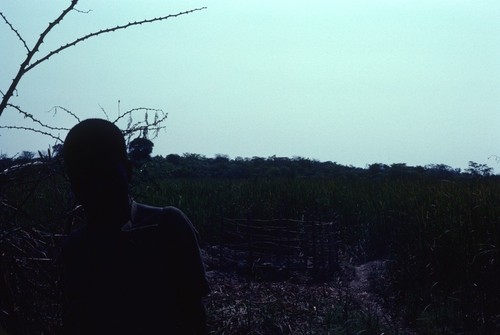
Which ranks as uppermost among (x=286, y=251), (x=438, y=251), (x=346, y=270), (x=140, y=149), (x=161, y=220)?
(x=140, y=149)

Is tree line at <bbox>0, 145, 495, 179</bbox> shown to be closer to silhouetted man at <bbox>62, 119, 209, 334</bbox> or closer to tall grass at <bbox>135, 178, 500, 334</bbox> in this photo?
tall grass at <bbox>135, 178, 500, 334</bbox>

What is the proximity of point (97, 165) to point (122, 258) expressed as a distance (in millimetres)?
268

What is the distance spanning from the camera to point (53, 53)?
2156 millimetres

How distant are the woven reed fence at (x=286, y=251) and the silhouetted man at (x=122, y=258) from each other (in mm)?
10307

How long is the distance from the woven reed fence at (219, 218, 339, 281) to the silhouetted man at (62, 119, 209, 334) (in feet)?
33.8

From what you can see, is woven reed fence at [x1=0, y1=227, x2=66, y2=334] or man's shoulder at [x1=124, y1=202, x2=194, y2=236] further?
woven reed fence at [x1=0, y1=227, x2=66, y2=334]

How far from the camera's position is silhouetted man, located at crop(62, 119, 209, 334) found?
166 centimetres

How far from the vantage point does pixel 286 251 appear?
46.1 ft

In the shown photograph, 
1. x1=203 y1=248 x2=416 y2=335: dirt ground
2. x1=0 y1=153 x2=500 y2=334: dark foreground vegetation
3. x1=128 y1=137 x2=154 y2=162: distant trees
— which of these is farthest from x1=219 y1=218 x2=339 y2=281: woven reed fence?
x1=128 y1=137 x2=154 y2=162: distant trees

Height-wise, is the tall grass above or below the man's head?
below

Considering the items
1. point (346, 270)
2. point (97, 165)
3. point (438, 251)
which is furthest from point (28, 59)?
point (346, 270)

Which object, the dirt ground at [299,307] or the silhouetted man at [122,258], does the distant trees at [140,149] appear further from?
the dirt ground at [299,307]

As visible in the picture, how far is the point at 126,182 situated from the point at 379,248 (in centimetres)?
1422

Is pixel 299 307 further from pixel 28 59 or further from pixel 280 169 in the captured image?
pixel 280 169
